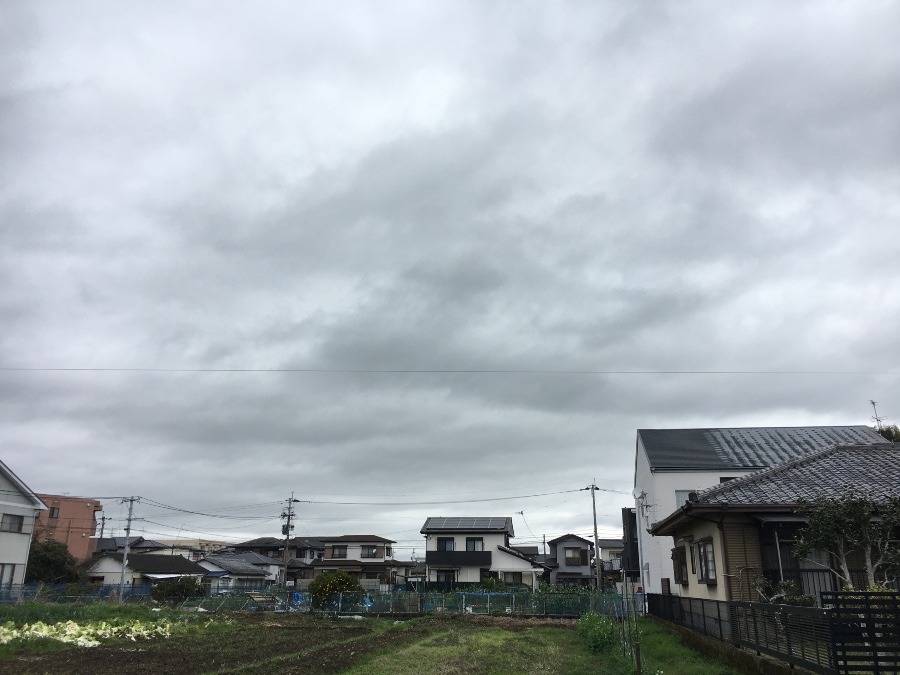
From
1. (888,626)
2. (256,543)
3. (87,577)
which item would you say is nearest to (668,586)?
(888,626)

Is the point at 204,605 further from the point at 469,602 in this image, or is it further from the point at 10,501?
the point at 469,602

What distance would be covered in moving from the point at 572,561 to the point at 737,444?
32.5m

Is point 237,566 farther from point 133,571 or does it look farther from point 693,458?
point 693,458

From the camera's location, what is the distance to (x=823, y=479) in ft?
56.1

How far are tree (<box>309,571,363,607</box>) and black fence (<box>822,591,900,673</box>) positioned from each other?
111 feet

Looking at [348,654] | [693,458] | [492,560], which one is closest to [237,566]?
[492,560]

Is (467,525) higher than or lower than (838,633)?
higher

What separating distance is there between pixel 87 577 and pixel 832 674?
5995cm

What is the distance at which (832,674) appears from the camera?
8055 mm

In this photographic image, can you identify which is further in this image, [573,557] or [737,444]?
[573,557]

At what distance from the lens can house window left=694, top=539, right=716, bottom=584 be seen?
1780cm

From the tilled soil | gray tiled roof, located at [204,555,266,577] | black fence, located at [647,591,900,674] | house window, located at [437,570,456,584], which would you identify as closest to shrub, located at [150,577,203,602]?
the tilled soil

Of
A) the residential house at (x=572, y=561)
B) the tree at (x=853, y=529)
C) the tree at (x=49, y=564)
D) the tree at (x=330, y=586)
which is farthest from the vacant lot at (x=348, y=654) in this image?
the residential house at (x=572, y=561)

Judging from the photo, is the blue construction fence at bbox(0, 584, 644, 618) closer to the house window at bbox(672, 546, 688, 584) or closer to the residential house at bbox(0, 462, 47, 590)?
the residential house at bbox(0, 462, 47, 590)
